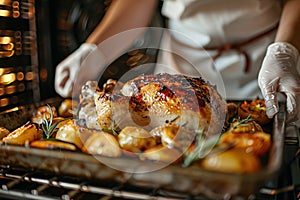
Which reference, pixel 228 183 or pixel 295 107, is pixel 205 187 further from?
pixel 295 107

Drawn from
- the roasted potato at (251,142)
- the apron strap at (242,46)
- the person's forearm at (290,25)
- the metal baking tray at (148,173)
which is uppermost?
the person's forearm at (290,25)

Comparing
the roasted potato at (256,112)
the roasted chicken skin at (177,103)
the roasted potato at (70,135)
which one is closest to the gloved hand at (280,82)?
the roasted potato at (256,112)

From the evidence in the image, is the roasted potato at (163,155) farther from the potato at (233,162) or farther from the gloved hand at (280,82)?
the gloved hand at (280,82)

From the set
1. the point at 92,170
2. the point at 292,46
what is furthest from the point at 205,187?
the point at 292,46

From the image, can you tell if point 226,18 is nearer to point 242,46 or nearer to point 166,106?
point 242,46

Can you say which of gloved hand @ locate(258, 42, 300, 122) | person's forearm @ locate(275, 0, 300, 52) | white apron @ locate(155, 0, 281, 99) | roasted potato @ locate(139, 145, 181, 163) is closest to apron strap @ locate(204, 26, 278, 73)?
white apron @ locate(155, 0, 281, 99)

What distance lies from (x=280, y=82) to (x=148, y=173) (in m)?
0.73

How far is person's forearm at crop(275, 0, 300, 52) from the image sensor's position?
148cm

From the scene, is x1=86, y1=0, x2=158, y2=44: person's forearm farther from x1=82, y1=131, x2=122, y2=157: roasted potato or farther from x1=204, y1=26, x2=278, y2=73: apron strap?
x1=82, y1=131, x2=122, y2=157: roasted potato

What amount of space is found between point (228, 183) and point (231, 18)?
1.20 metres

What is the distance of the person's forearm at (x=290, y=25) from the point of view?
1475mm

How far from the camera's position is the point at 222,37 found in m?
1.78

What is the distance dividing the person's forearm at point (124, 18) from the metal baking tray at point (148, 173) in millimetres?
1039

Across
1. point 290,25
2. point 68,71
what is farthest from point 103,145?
point 290,25
